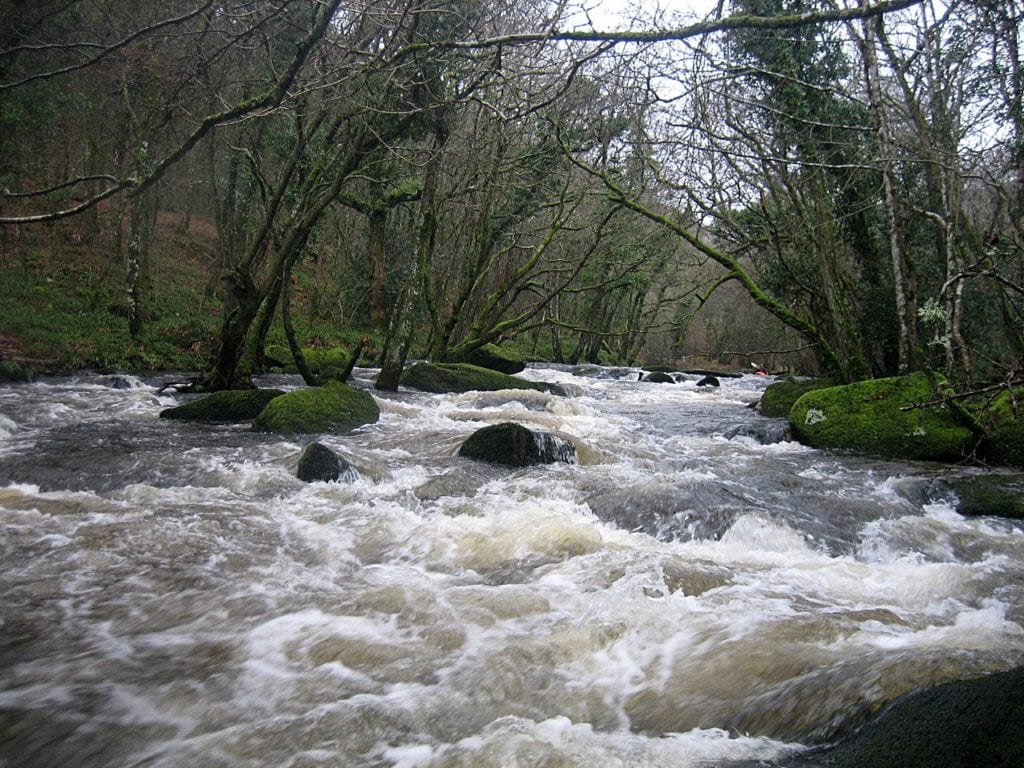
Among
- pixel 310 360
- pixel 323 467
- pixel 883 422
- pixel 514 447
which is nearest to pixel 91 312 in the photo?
pixel 310 360

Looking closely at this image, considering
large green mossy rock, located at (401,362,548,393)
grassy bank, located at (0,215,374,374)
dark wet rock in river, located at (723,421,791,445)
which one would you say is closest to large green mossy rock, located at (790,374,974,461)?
dark wet rock in river, located at (723,421,791,445)

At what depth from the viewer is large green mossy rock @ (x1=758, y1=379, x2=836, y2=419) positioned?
14.1 m

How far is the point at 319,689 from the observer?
319cm

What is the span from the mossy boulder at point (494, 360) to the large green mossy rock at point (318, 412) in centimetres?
939

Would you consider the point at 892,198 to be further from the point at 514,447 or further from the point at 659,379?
the point at 659,379

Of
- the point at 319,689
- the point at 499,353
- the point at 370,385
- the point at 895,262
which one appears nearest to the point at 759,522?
the point at 319,689

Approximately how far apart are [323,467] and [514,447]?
7.51ft

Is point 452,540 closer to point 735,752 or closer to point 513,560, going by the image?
point 513,560

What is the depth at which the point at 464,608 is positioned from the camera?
4.14m

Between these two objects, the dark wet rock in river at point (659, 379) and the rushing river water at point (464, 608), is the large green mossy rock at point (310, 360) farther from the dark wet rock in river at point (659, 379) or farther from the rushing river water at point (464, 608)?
the dark wet rock in river at point (659, 379)

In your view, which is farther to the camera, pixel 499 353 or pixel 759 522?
pixel 499 353

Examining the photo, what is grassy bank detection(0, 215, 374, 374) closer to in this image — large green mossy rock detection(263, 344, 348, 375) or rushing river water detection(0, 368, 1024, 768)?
large green mossy rock detection(263, 344, 348, 375)

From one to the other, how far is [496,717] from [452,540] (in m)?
2.43

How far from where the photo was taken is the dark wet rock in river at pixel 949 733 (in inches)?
74.9
